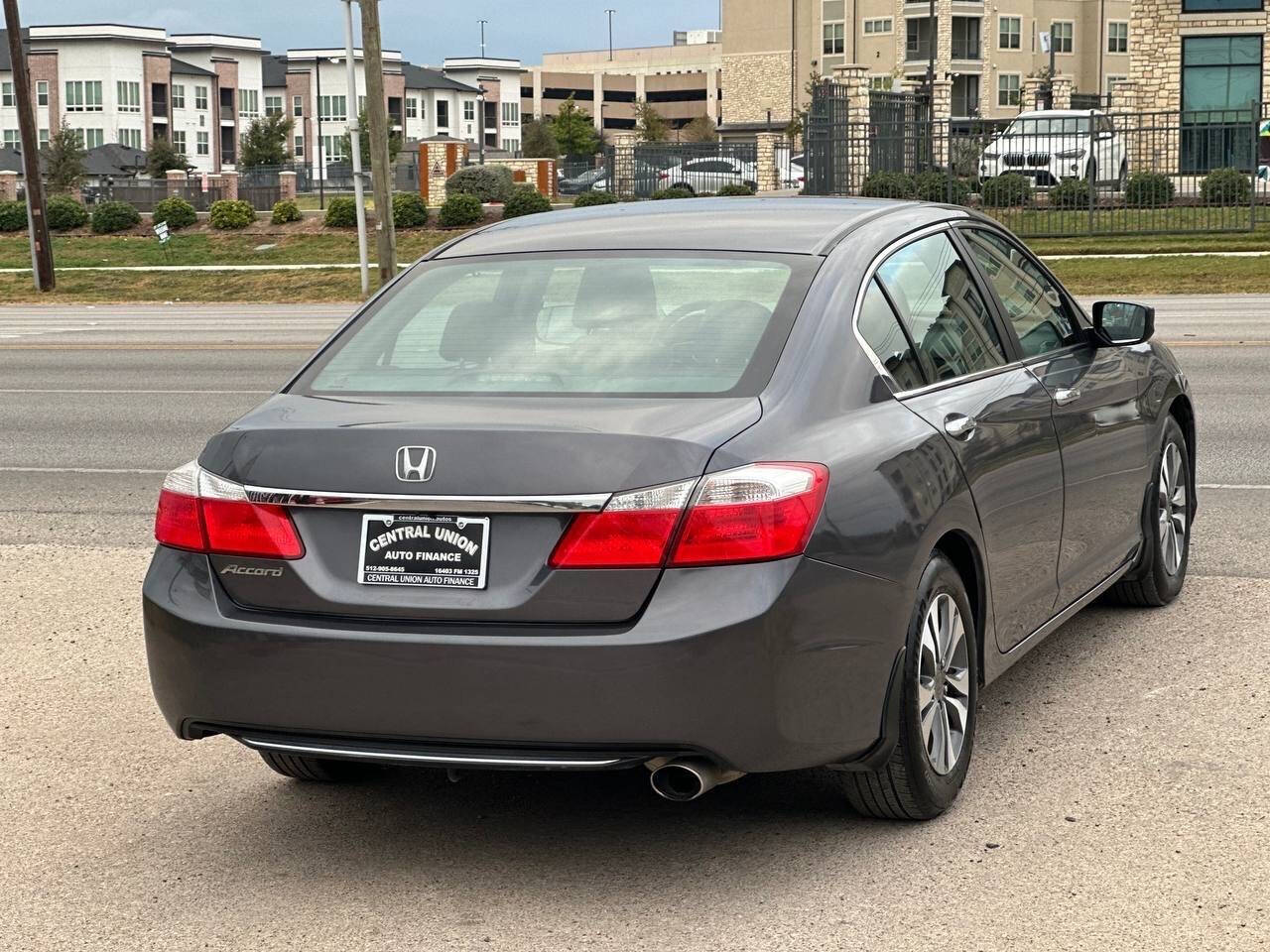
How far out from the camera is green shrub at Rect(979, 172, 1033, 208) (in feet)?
119

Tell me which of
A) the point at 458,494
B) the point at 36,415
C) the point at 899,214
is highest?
the point at 899,214

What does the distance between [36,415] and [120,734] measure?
950cm

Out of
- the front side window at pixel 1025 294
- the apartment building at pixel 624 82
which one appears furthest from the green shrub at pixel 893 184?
the apartment building at pixel 624 82

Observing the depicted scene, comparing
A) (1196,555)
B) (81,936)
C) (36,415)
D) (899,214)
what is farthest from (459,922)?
(36,415)

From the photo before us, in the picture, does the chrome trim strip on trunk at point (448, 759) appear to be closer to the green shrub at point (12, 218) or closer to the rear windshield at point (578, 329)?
the rear windshield at point (578, 329)

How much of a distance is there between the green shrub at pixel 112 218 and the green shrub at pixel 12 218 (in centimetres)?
218

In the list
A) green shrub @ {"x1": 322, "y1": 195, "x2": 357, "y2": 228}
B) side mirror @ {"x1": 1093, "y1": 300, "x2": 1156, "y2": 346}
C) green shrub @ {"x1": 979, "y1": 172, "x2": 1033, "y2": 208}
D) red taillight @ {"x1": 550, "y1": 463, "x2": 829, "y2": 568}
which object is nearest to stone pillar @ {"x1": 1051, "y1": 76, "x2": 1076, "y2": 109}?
green shrub @ {"x1": 322, "y1": 195, "x2": 357, "y2": 228}

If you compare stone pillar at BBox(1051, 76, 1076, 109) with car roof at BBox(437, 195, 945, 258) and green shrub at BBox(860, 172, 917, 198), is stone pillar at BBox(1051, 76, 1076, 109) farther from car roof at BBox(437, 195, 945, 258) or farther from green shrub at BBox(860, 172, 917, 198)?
car roof at BBox(437, 195, 945, 258)

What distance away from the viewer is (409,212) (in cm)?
4338

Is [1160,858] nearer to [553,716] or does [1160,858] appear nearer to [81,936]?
[553,716]

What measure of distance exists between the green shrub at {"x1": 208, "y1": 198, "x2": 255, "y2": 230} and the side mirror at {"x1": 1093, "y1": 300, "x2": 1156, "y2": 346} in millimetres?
42372

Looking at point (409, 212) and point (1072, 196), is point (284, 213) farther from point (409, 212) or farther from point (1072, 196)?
point (1072, 196)

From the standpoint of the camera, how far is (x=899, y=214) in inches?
216

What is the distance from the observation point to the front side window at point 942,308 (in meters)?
5.11
